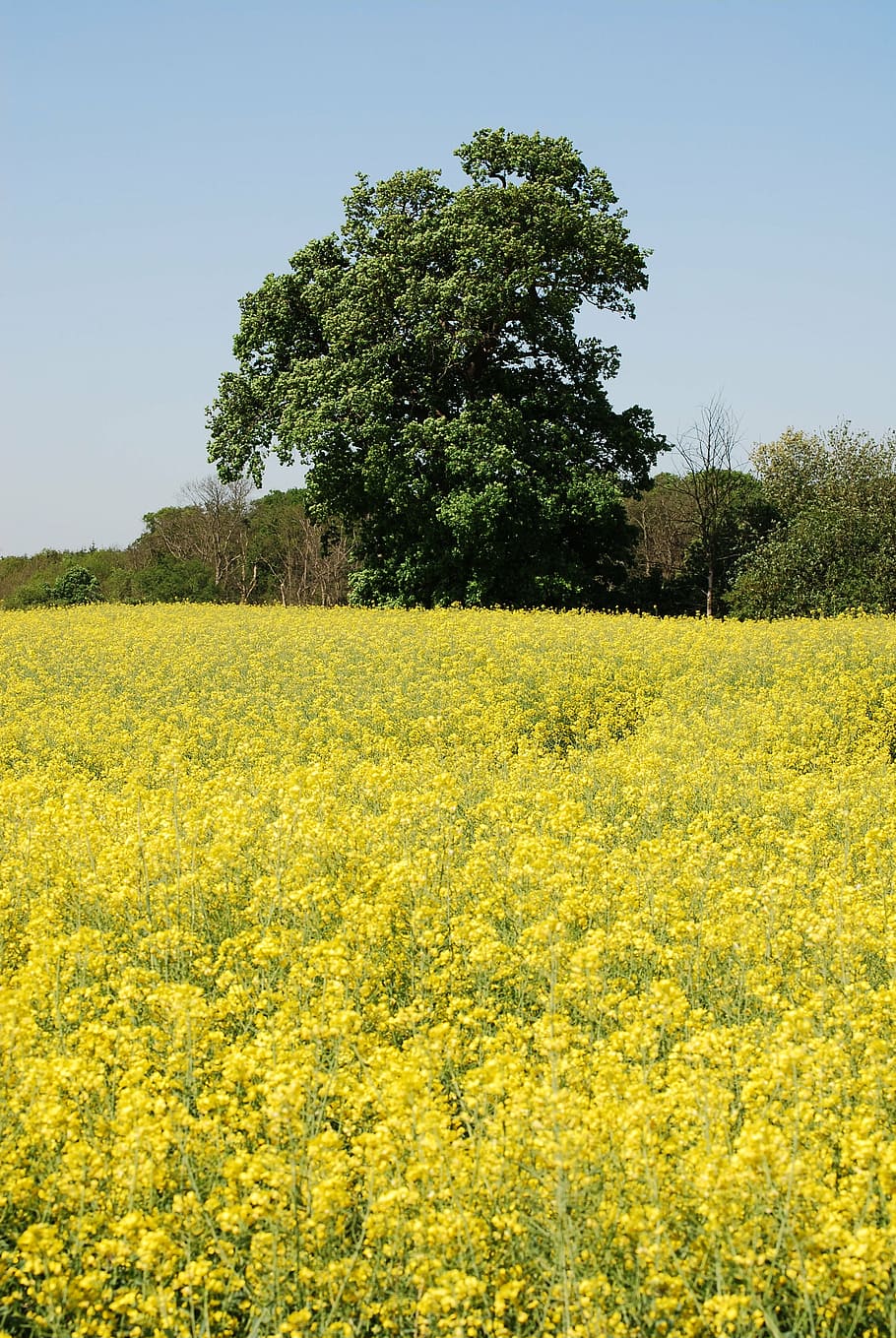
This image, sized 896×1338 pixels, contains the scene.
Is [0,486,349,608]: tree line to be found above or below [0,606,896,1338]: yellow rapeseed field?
above

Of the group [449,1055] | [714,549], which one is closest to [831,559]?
[714,549]

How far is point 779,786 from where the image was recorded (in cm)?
941

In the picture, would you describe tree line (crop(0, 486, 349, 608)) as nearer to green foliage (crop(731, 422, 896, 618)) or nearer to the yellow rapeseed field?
green foliage (crop(731, 422, 896, 618))

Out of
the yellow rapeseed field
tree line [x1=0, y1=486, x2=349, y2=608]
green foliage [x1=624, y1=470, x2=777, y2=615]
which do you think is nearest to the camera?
the yellow rapeseed field

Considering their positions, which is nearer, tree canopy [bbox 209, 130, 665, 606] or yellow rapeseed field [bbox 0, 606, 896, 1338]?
yellow rapeseed field [bbox 0, 606, 896, 1338]

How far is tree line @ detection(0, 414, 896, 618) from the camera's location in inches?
1191

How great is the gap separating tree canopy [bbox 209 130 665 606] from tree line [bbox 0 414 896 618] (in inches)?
64.6

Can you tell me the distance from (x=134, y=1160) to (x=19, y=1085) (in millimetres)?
692

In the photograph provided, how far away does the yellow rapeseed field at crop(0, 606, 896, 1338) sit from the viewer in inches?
122

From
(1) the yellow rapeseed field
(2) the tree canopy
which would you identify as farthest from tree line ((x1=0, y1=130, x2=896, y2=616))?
(1) the yellow rapeseed field

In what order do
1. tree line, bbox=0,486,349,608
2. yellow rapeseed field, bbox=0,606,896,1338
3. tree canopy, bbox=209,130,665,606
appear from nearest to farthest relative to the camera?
yellow rapeseed field, bbox=0,606,896,1338 → tree canopy, bbox=209,130,665,606 → tree line, bbox=0,486,349,608

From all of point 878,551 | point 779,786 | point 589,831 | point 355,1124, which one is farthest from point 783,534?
point 355,1124

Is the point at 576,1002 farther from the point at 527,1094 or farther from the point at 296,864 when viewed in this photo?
the point at 296,864

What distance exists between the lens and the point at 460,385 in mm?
28984
